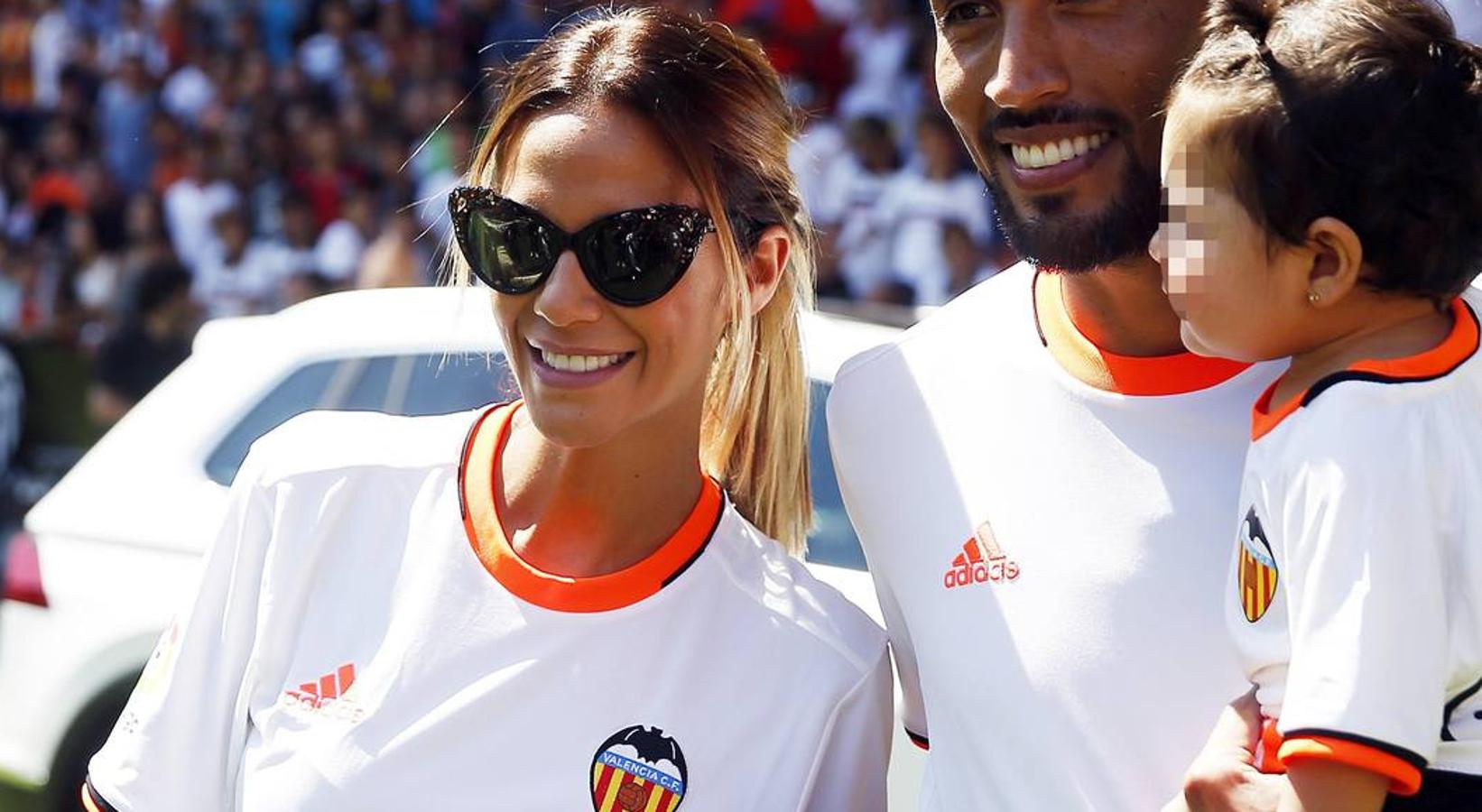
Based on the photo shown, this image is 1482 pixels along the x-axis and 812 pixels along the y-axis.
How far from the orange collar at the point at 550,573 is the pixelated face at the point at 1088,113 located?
535 millimetres

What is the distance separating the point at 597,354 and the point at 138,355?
817 centimetres

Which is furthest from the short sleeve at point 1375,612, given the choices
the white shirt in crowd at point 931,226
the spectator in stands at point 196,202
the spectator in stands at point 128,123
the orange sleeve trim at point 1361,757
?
the spectator in stands at point 128,123

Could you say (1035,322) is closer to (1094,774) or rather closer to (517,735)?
(1094,774)

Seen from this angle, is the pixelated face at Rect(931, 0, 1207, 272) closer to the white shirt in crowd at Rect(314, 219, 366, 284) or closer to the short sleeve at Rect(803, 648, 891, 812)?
the short sleeve at Rect(803, 648, 891, 812)

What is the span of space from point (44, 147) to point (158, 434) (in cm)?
938

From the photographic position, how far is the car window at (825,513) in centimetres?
412

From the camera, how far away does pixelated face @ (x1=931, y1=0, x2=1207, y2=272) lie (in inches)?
87.1

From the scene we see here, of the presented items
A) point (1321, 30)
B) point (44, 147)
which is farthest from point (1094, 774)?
point (44, 147)

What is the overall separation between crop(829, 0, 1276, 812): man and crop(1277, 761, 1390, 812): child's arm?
14cm

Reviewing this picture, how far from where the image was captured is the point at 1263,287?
74.4 inches

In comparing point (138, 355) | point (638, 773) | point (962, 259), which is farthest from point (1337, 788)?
point (138, 355)

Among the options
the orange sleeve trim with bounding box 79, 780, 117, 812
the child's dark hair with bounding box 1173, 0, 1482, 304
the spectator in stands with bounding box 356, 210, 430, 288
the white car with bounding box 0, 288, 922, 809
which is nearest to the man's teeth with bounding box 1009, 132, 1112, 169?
the child's dark hair with bounding box 1173, 0, 1482, 304

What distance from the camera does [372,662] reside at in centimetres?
225

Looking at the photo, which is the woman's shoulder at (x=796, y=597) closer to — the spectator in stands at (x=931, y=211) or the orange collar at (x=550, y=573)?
the orange collar at (x=550, y=573)
